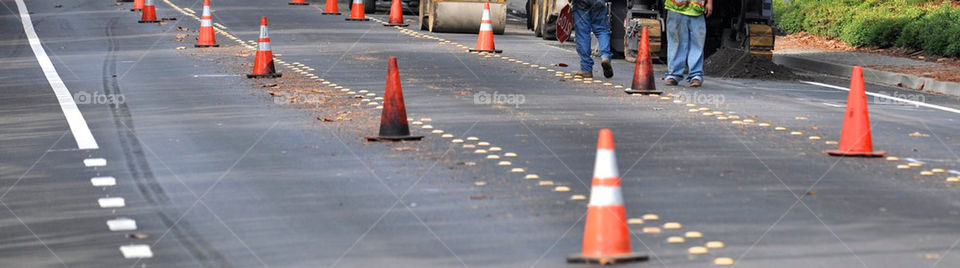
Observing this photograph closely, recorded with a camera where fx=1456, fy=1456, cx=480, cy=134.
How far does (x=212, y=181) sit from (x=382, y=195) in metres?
1.24

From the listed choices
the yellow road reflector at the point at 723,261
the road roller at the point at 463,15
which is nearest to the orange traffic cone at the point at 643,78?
the yellow road reflector at the point at 723,261

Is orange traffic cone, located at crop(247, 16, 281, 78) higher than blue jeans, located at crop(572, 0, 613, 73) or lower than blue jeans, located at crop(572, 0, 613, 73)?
lower

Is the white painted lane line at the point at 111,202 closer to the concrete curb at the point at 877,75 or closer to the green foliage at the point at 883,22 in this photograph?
the concrete curb at the point at 877,75

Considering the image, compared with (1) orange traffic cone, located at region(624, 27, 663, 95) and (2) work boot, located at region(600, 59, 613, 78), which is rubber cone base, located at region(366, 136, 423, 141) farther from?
(2) work boot, located at region(600, 59, 613, 78)

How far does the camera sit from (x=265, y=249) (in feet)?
23.6

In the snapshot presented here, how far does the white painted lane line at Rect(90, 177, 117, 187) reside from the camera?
915 cm

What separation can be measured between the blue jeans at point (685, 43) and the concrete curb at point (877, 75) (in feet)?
10.4

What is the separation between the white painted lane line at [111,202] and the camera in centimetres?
840

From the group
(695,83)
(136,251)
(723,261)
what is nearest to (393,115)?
(136,251)

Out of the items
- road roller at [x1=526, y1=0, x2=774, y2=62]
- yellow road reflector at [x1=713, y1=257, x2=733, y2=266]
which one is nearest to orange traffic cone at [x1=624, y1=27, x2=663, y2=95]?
road roller at [x1=526, y1=0, x2=774, y2=62]

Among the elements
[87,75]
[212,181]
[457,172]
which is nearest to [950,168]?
[457,172]

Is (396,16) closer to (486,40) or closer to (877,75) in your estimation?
(486,40)

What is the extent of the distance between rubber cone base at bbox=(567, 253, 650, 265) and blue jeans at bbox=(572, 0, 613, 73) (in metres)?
9.56

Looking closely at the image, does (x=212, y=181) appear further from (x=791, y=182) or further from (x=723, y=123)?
(x=723, y=123)
